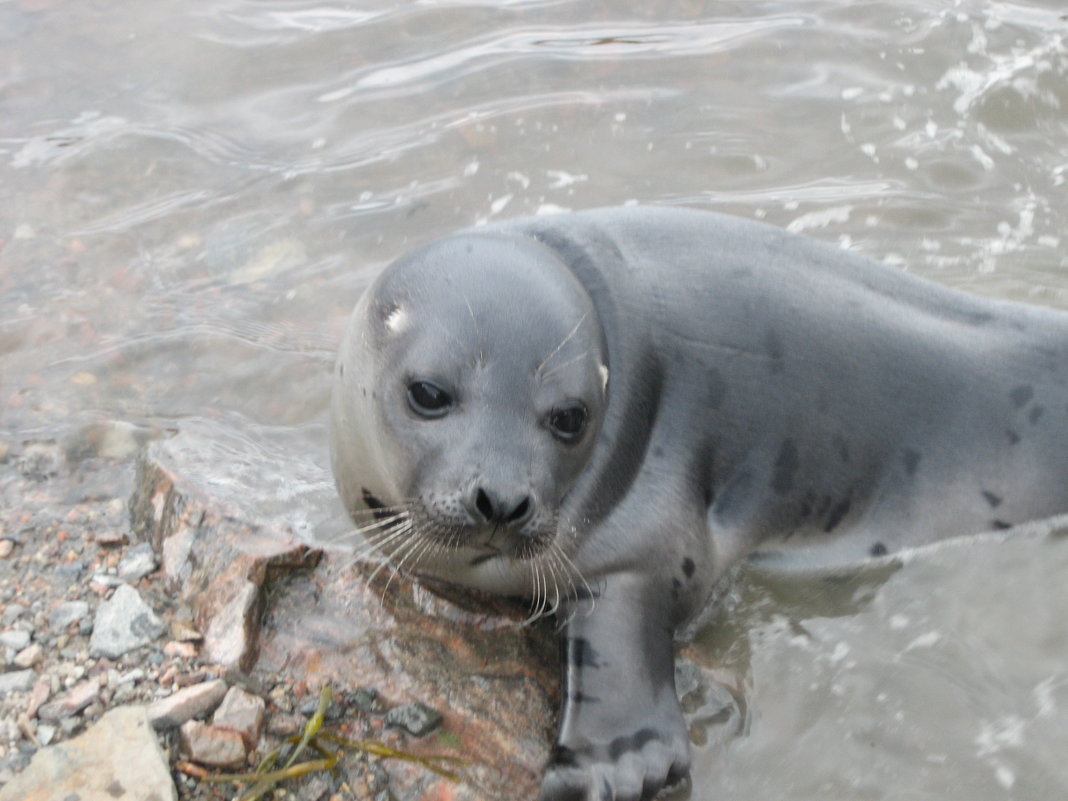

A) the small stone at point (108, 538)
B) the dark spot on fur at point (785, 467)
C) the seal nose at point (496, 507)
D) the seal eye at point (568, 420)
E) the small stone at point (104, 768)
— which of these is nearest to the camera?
the small stone at point (104, 768)

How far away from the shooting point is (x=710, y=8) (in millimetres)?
8383

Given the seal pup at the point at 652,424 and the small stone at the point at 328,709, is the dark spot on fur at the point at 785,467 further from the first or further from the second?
the small stone at the point at 328,709

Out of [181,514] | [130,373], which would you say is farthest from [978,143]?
[181,514]

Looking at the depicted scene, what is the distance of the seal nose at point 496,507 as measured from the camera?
321 centimetres

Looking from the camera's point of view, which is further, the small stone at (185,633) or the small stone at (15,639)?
the small stone at (185,633)

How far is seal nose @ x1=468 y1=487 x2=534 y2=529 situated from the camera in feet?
10.5

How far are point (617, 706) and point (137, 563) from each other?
142cm

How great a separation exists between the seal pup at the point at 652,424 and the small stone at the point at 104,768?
848mm

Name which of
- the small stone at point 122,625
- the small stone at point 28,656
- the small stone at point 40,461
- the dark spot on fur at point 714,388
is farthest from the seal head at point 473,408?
the small stone at point 40,461

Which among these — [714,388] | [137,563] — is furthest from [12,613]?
[714,388]

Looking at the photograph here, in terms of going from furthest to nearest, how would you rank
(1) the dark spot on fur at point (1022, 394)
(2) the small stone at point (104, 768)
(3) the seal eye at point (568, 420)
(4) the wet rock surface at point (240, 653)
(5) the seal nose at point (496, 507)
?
(1) the dark spot on fur at point (1022, 394)
(3) the seal eye at point (568, 420)
(5) the seal nose at point (496, 507)
(4) the wet rock surface at point (240, 653)
(2) the small stone at point (104, 768)

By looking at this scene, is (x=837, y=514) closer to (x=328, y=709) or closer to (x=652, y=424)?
(x=652, y=424)

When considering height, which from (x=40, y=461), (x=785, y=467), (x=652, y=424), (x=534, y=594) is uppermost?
(x=652, y=424)

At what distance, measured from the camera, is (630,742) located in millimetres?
3451
